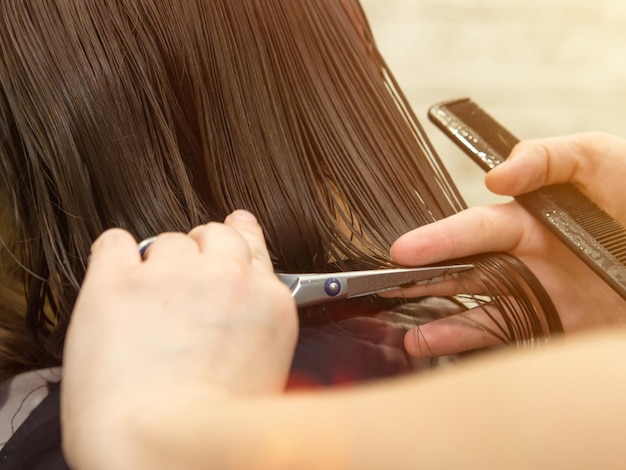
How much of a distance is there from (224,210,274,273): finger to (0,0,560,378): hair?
0.07 m

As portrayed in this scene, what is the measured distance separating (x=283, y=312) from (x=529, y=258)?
1.17 feet

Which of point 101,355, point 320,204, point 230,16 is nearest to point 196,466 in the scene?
point 101,355

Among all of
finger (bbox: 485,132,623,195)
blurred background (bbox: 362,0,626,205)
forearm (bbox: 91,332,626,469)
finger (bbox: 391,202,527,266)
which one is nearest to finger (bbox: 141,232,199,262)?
forearm (bbox: 91,332,626,469)

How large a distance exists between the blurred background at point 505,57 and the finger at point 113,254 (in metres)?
0.95

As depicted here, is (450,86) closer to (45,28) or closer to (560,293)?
(560,293)

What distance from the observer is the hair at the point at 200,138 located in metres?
0.54

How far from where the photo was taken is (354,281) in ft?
1.69

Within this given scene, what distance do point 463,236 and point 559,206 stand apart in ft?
0.36

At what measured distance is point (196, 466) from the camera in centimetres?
33

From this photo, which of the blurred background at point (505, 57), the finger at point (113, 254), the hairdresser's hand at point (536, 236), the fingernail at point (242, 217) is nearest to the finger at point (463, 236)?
the hairdresser's hand at point (536, 236)

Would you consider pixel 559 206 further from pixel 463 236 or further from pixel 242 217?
pixel 242 217

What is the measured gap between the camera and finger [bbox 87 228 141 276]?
408 millimetres

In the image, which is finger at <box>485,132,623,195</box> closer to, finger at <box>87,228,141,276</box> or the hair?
the hair

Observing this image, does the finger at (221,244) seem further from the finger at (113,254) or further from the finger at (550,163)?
the finger at (550,163)
